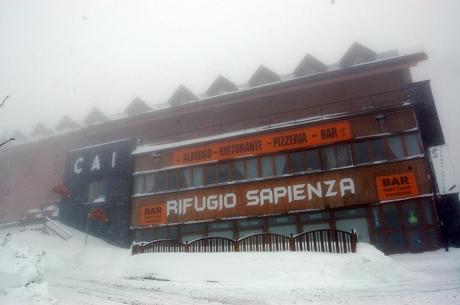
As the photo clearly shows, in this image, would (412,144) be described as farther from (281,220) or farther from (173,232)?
(173,232)

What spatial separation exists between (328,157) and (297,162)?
1.73 meters

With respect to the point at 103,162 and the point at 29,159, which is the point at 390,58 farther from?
the point at 29,159

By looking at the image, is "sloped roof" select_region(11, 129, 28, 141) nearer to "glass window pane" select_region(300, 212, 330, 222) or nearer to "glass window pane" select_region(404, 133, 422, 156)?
"glass window pane" select_region(300, 212, 330, 222)

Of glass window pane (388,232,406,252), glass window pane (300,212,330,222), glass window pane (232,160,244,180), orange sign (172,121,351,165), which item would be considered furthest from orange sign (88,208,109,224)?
glass window pane (388,232,406,252)

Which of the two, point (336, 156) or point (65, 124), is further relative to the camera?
point (65, 124)

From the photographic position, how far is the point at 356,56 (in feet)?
87.2

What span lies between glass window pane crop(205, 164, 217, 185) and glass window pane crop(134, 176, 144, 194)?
15.8ft

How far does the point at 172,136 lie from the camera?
2869cm

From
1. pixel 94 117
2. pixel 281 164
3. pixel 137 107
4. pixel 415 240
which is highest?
pixel 94 117

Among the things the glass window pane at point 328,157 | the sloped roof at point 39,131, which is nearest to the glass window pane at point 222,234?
the glass window pane at point 328,157

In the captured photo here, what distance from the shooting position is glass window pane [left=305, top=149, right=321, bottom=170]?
2119 centimetres

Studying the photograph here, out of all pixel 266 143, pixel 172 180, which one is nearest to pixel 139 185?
pixel 172 180

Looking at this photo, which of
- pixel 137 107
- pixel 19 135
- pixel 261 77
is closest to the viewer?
pixel 261 77

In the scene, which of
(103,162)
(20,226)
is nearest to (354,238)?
(103,162)
